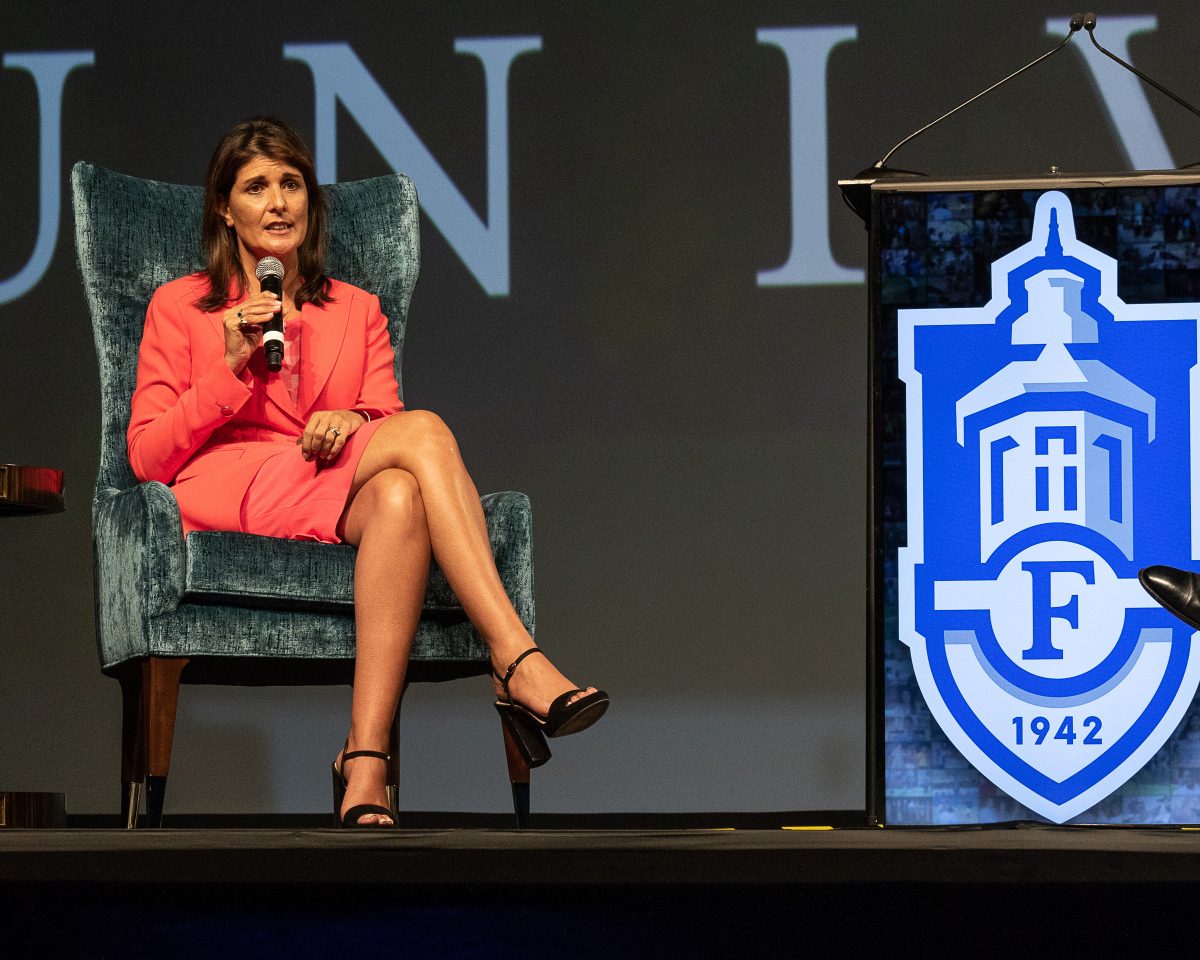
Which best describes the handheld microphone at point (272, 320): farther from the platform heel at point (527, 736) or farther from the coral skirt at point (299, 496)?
the platform heel at point (527, 736)

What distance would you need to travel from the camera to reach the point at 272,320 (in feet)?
7.54

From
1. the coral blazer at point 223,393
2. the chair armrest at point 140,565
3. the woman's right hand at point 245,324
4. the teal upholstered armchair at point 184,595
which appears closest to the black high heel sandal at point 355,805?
the teal upholstered armchair at point 184,595

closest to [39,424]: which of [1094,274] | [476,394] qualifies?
[476,394]

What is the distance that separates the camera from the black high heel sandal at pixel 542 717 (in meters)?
1.94

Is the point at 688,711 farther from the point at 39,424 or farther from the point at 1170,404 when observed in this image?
the point at 1170,404

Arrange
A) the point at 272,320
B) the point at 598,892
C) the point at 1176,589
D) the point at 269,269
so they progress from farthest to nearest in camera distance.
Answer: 1. the point at 269,269
2. the point at 272,320
3. the point at 1176,589
4. the point at 598,892

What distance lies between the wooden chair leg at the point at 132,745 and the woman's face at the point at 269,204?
27.6 inches

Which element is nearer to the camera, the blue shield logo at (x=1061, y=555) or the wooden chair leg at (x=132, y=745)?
the blue shield logo at (x=1061, y=555)

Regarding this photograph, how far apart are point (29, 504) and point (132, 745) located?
42 centimetres

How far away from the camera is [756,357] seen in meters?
3.69

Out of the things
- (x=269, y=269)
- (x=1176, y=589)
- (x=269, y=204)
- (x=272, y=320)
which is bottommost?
(x=1176, y=589)

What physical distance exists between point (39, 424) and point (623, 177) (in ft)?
5.01

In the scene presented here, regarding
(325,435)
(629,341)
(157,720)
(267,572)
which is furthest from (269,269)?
(629,341)

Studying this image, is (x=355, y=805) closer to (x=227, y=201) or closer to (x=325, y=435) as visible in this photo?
(x=325, y=435)
